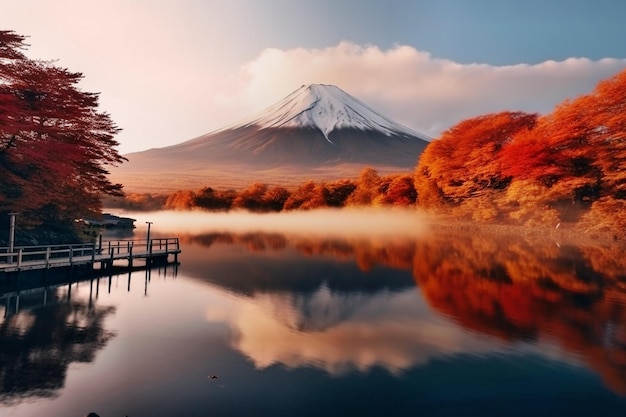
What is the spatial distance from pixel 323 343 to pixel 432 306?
7.22 metres

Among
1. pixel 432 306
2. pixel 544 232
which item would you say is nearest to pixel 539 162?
pixel 544 232

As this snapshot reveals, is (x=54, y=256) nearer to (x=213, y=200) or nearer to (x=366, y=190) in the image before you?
(x=366, y=190)

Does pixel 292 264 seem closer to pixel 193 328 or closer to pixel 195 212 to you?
pixel 193 328

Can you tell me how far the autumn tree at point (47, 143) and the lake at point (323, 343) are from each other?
574cm

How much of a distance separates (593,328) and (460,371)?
7257mm

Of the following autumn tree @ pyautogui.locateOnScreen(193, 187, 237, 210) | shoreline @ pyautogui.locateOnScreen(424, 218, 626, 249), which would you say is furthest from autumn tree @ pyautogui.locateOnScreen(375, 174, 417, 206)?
autumn tree @ pyautogui.locateOnScreen(193, 187, 237, 210)

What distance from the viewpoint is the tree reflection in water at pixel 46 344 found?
36.4ft

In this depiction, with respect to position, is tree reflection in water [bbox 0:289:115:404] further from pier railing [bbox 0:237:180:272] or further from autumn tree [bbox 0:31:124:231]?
autumn tree [bbox 0:31:124:231]

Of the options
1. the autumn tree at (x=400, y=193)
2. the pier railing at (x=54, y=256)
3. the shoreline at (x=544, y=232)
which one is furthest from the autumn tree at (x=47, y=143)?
the autumn tree at (x=400, y=193)

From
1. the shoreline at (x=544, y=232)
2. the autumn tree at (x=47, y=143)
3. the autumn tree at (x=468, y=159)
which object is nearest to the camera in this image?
the autumn tree at (x=47, y=143)

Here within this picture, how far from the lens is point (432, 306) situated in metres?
20.3

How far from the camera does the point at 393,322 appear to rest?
1777cm

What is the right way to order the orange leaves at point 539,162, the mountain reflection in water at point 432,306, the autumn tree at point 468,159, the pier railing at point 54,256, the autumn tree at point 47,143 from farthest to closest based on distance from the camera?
1. the autumn tree at point 468,159
2. the orange leaves at point 539,162
3. the autumn tree at point 47,143
4. the pier railing at point 54,256
5. the mountain reflection in water at point 432,306

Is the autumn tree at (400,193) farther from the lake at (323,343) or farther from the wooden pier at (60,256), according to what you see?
the wooden pier at (60,256)
